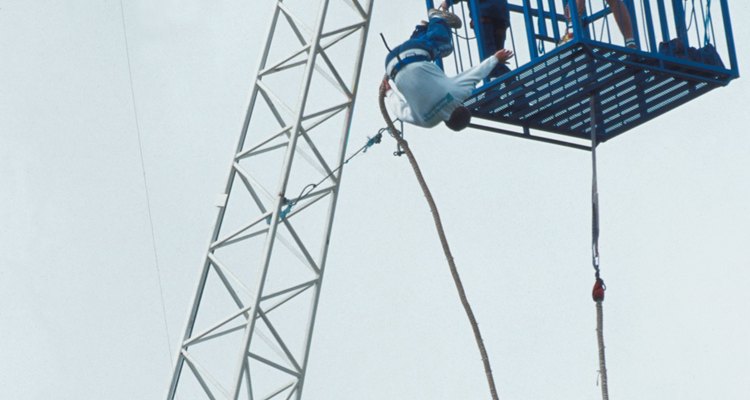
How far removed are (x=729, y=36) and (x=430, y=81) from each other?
112 inches

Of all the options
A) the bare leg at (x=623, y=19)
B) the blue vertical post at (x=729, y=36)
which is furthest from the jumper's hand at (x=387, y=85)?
the blue vertical post at (x=729, y=36)

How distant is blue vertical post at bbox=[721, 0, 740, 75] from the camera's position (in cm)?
1895

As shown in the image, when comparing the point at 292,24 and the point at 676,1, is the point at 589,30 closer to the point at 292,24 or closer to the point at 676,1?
the point at 676,1

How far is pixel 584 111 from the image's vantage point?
759 inches

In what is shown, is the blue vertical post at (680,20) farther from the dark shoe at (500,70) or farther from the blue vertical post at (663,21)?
the dark shoe at (500,70)

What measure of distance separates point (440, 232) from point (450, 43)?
1677mm

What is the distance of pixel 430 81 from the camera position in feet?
60.1

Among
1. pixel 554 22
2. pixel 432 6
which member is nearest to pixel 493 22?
pixel 432 6

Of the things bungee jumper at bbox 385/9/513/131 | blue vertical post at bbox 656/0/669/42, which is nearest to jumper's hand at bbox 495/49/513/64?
bungee jumper at bbox 385/9/513/131

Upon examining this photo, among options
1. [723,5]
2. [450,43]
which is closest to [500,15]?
[450,43]

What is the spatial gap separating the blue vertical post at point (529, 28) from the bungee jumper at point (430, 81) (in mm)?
251

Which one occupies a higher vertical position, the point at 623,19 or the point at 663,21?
the point at 663,21

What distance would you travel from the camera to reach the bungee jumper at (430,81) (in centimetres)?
1828

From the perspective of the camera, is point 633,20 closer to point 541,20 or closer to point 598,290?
point 541,20
